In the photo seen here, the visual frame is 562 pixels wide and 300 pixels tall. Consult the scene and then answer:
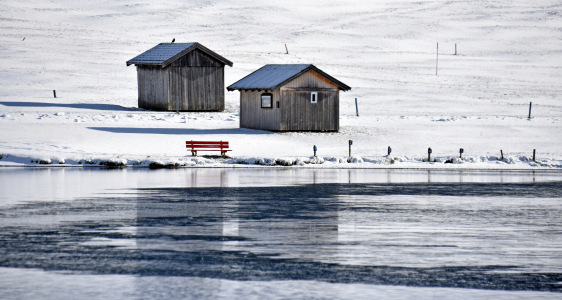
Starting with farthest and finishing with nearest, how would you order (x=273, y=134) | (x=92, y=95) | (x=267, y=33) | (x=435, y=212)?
1. (x=267, y=33)
2. (x=92, y=95)
3. (x=273, y=134)
4. (x=435, y=212)

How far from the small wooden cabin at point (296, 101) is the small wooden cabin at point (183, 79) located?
777cm

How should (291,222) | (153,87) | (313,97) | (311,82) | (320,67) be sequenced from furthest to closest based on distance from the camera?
1. (320,67)
2. (153,87)
3. (311,82)
4. (313,97)
5. (291,222)

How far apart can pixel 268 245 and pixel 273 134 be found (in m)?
27.7

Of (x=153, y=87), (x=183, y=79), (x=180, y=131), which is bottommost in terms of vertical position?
(x=180, y=131)

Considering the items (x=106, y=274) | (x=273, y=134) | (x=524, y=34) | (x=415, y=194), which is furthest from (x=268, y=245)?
(x=524, y=34)

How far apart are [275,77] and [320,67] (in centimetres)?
3422

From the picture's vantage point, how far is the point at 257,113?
156 feet

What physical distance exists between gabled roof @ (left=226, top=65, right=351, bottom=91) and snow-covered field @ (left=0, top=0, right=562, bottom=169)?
2.44 metres

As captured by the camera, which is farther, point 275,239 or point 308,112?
point 308,112

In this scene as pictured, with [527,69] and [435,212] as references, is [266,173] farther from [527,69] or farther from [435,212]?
[527,69]

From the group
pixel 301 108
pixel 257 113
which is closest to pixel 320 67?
pixel 257 113

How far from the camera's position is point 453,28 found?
4609 inches

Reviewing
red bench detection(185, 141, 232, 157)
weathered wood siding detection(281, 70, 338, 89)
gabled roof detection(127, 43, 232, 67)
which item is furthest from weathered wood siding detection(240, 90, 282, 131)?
red bench detection(185, 141, 232, 157)

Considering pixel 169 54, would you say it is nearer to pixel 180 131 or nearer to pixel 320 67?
pixel 180 131
